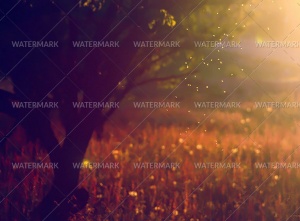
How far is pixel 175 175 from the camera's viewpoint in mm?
6574

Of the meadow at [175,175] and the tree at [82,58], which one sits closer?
the tree at [82,58]

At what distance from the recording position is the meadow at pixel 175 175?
657 cm

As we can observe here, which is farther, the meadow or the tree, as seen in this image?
the meadow

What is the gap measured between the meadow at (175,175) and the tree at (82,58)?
193 mm

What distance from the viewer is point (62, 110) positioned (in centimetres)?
647

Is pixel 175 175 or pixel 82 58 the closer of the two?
pixel 82 58

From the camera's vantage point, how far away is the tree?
638 centimetres

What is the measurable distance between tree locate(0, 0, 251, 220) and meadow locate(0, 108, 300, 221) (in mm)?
193

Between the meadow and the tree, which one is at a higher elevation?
the tree

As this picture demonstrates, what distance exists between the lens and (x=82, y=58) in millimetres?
6453

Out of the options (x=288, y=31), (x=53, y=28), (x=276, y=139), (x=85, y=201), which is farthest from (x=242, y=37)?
(x=85, y=201)

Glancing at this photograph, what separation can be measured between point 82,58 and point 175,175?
1.58 m

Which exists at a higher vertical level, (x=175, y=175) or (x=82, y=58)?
(x=82, y=58)

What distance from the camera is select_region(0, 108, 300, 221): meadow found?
259 inches
